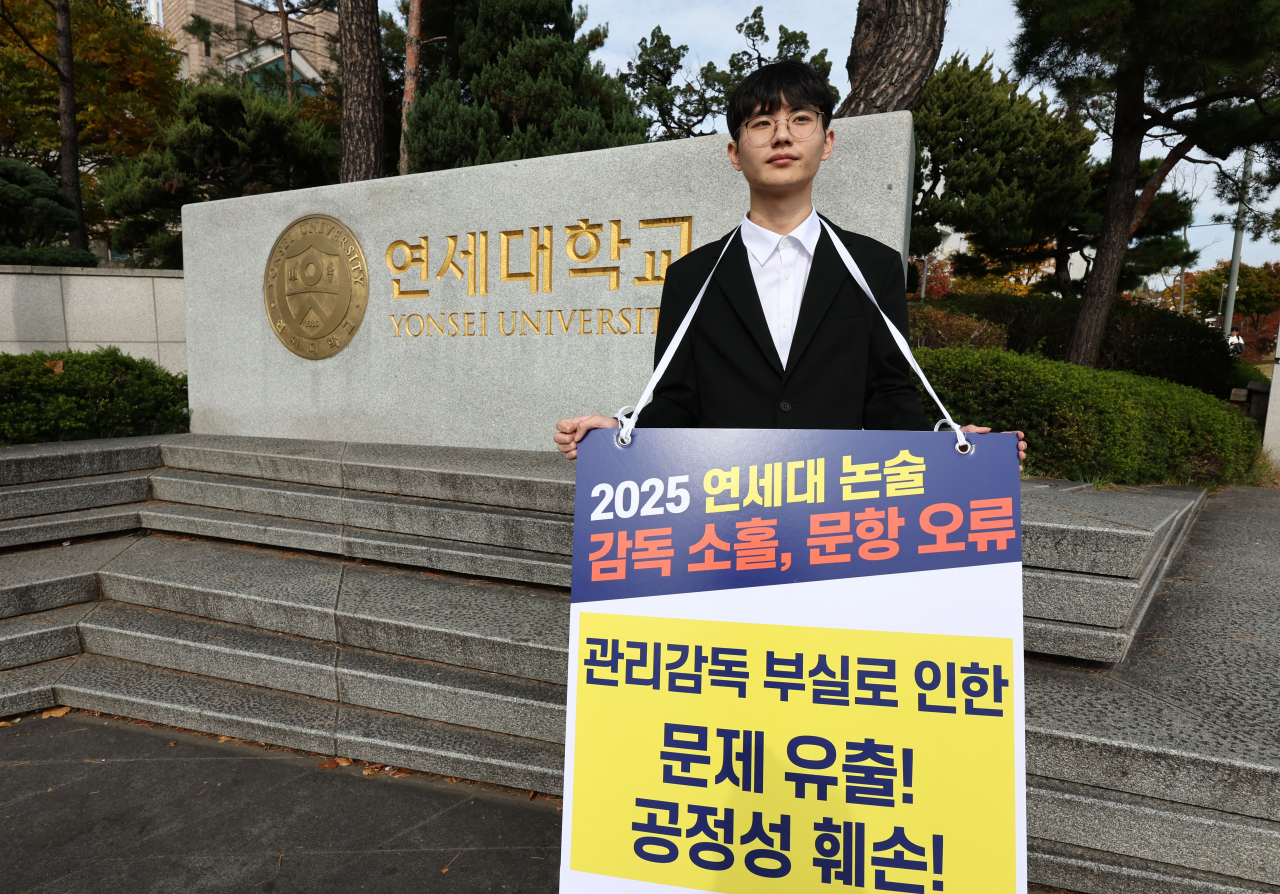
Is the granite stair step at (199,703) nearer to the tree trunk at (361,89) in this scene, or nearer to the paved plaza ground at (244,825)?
the paved plaza ground at (244,825)

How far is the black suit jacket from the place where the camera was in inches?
66.3

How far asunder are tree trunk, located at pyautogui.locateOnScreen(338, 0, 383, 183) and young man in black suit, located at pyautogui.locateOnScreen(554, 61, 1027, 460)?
9594 mm

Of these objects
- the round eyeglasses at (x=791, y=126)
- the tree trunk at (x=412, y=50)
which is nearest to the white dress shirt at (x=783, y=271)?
the round eyeglasses at (x=791, y=126)

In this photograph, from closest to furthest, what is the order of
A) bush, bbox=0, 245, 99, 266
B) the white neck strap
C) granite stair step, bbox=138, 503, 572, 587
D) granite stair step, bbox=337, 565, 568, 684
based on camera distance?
1. the white neck strap
2. granite stair step, bbox=337, 565, 568, 684
3. granite stair step, bbox=138, 503, 572, 587
4. bush, bbox=0, 245, 99, 266

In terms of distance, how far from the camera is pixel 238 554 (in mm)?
4324

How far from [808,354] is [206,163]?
1626 cm

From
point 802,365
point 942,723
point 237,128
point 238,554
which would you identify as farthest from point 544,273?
point 237,128

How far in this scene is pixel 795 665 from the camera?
1.44m

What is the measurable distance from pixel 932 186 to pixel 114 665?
22.3 metres

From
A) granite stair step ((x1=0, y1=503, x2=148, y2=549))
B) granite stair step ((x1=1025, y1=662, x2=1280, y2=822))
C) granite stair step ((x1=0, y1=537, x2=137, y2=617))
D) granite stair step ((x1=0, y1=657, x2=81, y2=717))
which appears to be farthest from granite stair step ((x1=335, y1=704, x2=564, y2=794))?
granite stair step ((x1=0, y1=503, x2=148, y2=549))

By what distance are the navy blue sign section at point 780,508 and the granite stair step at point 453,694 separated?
1536mm

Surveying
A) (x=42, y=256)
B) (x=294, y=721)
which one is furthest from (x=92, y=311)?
(x=294, y=721)

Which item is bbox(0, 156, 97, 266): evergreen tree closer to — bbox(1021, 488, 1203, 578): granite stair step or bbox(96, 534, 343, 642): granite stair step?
bbox(96, 534, 343, 642): granite stair step

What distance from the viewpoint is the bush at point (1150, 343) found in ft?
34.7
